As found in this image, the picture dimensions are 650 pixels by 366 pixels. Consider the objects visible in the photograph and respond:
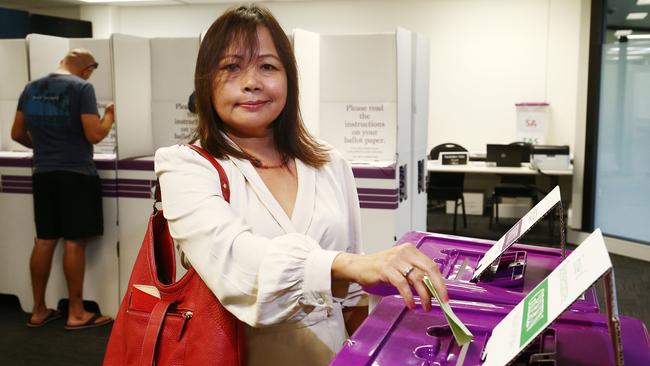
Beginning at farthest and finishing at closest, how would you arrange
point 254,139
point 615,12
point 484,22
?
point 484,22 < point 615,12 < point 254,139

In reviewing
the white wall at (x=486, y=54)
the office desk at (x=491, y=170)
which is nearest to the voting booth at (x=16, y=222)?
the office desk at (x=491, y=170)

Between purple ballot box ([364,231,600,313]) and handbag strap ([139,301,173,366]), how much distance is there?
1.45ft

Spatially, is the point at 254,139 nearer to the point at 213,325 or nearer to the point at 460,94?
the point at 213,325

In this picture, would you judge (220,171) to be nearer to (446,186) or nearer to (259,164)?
(259,164)

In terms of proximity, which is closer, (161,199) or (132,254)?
(161,199)

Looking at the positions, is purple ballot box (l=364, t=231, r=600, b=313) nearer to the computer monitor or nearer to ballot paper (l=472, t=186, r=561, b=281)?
ballot paper (l=472, t=186, r=561, b=281)

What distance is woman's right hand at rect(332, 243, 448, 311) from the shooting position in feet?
2.98

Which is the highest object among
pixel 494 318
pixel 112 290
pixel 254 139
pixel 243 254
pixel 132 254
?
pixel 254 139

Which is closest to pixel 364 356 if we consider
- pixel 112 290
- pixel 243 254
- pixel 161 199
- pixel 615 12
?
pixel 243 254

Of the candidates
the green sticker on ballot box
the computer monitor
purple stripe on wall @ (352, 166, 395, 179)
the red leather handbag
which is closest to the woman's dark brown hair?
the red leather handbag

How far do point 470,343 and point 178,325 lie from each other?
0.50 metres

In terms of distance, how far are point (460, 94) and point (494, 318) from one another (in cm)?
767

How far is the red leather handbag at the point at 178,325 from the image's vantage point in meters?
1.08

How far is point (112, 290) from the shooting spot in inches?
160
